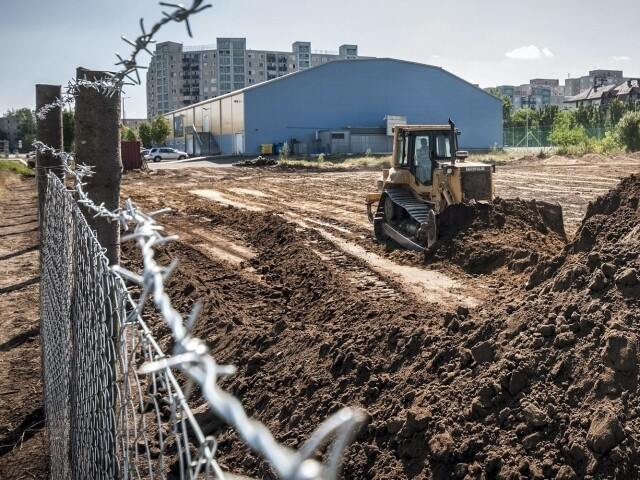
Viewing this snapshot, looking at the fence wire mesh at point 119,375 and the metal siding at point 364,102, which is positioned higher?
the metal siding at point 364,102

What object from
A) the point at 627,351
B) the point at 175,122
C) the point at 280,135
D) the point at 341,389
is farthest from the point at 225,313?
the point at 175,122

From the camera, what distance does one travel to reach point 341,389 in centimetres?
609

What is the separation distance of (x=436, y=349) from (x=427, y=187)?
28.1 ft

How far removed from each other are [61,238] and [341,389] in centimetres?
260

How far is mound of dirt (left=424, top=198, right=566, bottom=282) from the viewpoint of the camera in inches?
470

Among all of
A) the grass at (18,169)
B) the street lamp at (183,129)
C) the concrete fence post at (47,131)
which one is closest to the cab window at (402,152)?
the concrete fence post at (47,131)

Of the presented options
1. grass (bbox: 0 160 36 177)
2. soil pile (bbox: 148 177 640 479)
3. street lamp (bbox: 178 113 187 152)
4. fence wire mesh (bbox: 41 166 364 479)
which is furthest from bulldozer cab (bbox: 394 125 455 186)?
street lamp (bbox: 178 113 187 152)

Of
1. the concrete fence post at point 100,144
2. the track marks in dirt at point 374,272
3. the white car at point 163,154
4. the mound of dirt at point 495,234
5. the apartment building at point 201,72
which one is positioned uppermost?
the apartment building at point 201,72

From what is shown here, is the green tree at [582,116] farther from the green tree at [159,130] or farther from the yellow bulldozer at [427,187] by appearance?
the yellow bulldozer at [427,187]

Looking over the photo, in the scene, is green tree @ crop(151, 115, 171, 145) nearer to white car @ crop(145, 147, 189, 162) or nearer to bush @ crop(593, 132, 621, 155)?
→ white car @ crop(145, 147, 189, 162)

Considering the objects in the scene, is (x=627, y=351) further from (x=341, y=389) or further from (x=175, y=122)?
(x=175, y=122)

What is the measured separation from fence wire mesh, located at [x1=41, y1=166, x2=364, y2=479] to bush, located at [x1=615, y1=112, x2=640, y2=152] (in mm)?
53399

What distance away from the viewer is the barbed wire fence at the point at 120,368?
989mm

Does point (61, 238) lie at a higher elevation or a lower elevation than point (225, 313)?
higher
